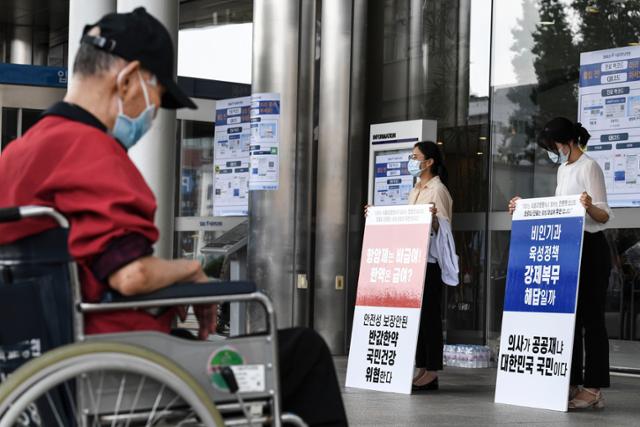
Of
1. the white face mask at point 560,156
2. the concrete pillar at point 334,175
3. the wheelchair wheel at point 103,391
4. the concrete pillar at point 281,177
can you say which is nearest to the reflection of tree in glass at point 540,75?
the concrete pillar at point 334,175

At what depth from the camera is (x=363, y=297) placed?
7.58m

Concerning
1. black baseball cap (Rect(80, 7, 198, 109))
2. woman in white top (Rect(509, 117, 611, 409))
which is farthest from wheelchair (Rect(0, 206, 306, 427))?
woman in white top (Rect(509, 117, 611, 409))

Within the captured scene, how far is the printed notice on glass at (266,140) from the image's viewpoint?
991cm

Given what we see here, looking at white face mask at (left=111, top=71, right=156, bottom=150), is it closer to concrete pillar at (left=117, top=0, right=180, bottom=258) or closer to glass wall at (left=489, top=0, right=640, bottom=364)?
concrete pillar at (left=117, top=0, right=180, bottom=258)

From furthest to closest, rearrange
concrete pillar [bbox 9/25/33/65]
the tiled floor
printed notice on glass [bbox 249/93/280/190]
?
concrete pillar [bbox 9/25/33/65], printed notice on glass [bbox 249/93/280/190], the tiled floor

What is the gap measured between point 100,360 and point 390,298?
16.0 ft

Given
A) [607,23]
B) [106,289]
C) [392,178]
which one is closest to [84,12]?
[392,178]

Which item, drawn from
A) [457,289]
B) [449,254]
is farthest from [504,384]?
[457,289]

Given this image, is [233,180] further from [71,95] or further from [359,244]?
[71,95]

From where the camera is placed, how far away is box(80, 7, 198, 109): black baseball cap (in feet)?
9.36

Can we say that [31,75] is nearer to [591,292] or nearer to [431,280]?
[431,280]

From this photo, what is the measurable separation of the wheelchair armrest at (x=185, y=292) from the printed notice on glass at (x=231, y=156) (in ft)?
30.4

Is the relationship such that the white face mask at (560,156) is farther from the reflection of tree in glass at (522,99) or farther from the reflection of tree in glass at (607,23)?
the reflection of tree in glass at (522,99)

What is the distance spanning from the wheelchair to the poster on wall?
20.8 feet
